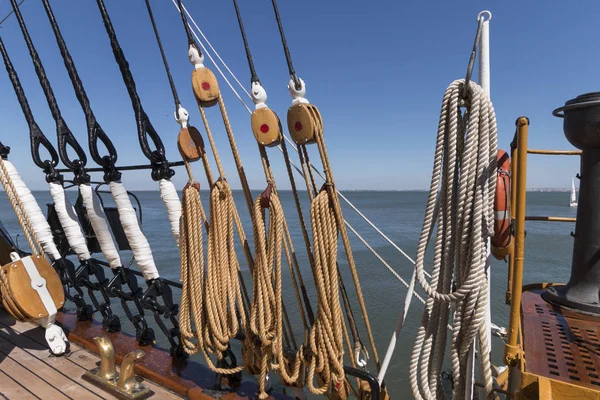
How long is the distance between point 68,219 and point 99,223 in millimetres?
395

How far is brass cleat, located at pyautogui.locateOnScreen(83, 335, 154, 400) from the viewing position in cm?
211

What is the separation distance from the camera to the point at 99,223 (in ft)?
8.78

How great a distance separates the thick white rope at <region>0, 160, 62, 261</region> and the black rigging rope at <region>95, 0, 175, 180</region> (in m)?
1.18

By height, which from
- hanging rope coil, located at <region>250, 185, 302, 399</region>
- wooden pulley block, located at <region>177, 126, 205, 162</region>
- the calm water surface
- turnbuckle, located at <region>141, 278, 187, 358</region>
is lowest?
the calm water surface

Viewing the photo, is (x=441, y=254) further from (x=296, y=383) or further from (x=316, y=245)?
(x=296, y=383)

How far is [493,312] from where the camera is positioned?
306 inches

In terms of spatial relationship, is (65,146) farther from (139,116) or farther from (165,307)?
(165,307)

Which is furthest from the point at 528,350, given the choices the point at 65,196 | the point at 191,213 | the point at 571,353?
the point at 65,196

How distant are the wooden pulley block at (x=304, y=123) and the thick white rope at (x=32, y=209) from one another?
7.43 ft

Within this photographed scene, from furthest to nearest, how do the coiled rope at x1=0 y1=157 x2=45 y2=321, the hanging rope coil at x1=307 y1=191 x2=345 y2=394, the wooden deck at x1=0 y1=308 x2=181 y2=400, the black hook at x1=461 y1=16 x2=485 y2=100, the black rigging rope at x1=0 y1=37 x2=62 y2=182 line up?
the black rigging rope at x1=0 y1=37 x2=62 y2=182, the coiled rope at x1=0 y1=157 x2=45 y2=321, the wooden deck at x1=0 y1=308 x2=181 y2=400, the hanging rope coil at x1=307 y1=191 x2=345 y2=394, the black hook at x1=461 y1=16 x2=485 y2=100

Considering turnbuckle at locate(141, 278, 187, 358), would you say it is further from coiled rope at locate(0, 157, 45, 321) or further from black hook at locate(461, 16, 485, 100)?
black hook at locate(461, 16, 485, 100)

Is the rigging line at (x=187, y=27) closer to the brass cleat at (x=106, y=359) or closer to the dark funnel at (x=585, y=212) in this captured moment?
the brass cleat at (x=106, y=359)

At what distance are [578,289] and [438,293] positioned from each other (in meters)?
1.50

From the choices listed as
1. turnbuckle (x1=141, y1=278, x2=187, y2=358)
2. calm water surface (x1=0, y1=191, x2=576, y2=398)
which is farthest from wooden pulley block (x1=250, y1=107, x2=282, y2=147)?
calm water surface (x1=0, y1=191, x2=576, y2=398)
